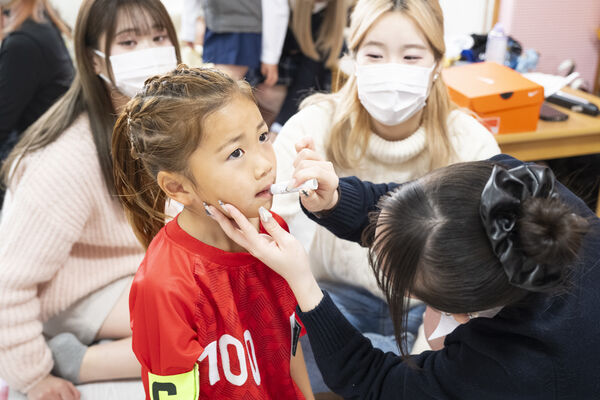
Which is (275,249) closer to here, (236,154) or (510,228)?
(236,154)

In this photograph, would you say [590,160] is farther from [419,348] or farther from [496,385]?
[496,385]

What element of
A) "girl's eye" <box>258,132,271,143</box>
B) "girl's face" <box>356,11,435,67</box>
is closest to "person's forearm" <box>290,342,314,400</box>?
"girl's eye" <box>258,132,271,143</box>

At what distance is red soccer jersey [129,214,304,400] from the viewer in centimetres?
93

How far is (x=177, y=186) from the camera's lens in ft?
3.21

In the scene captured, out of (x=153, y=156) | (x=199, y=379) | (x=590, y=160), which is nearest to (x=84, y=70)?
(x=153, y=156)

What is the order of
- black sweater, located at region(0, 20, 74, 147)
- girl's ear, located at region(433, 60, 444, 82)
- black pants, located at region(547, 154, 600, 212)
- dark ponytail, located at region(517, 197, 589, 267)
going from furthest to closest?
1. black pants, located at region(547, 154, 600, 212)
2. black sweater, located at region(0, 20, 74, 147)
3. girl's ear, located at region(433, 60, 444, 82)
4. dark ponytail, located at region(517, 197, 589, 267)

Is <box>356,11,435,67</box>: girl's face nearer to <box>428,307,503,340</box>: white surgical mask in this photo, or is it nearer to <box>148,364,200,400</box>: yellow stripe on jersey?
<box>428,307,503,340</box>: white surgical mask

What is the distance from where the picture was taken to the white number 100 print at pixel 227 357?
0.99 m

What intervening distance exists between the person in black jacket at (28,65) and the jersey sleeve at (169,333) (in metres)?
1.55

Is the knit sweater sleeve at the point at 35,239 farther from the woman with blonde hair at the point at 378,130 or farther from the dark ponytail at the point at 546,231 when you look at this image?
the dark ponytail at the point at 546,231

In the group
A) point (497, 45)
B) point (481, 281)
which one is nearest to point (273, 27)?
point (497, 45)

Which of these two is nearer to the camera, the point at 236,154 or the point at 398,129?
the point at 236,154

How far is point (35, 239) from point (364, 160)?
2.78 ft

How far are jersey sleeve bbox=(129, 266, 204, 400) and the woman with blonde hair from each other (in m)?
0.58
